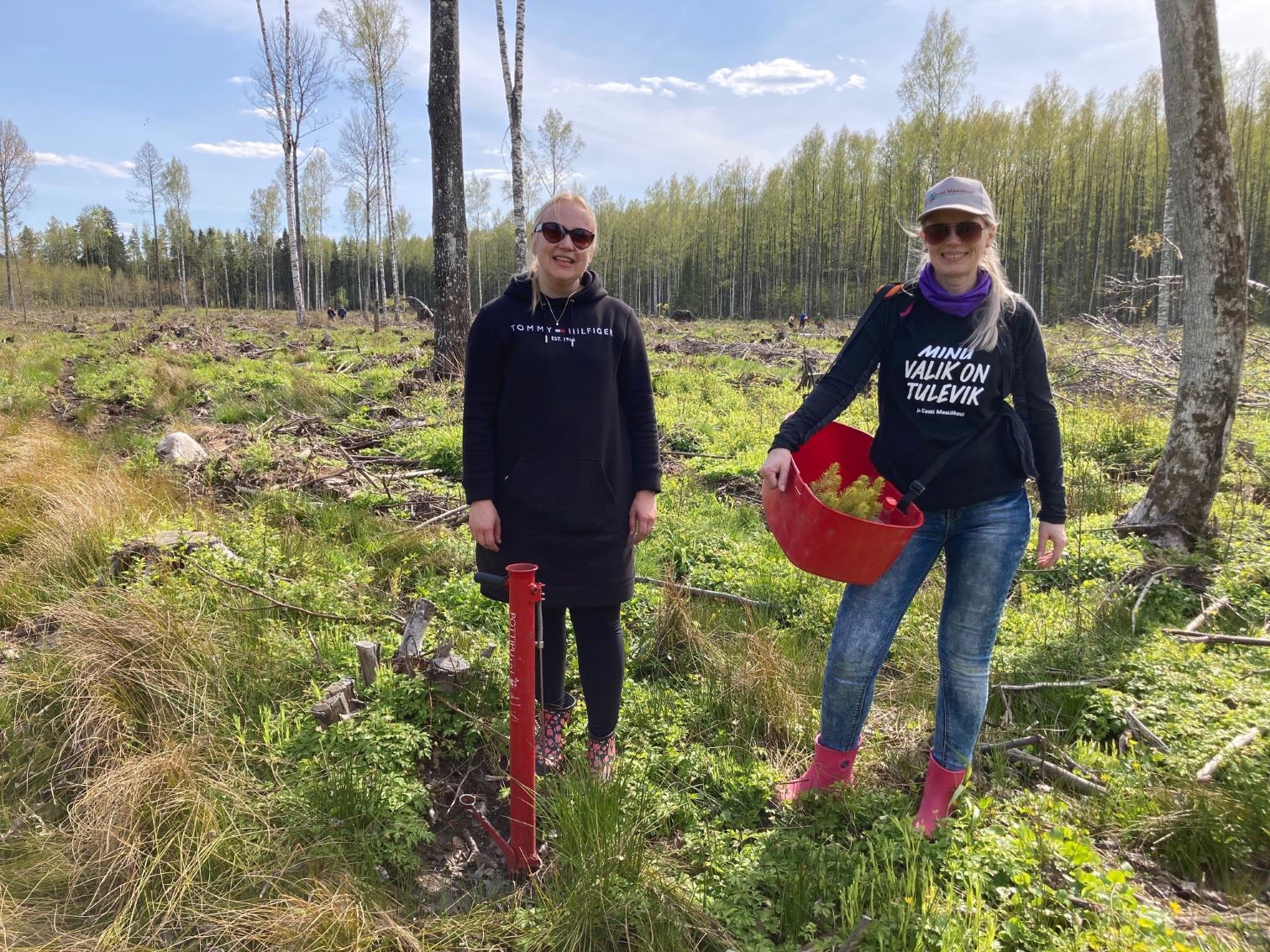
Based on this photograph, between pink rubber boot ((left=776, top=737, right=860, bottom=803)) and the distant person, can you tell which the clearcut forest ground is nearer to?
pink rubber boot ((left=776, top=737, right=860, bottom=803))

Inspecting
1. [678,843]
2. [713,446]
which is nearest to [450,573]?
[678,843]

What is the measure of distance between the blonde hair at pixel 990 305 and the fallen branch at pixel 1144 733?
5.74 feet

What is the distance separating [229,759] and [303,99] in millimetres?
28193

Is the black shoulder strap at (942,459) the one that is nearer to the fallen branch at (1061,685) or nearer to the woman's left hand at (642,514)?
the woman's left hand at (642,514)

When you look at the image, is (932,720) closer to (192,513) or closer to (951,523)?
(951,523)

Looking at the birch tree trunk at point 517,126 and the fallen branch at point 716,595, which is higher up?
the birch tree trunk at point 517,126

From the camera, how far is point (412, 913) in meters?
1.99

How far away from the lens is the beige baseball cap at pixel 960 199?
2.01 metres

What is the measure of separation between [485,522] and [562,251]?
0.90 m

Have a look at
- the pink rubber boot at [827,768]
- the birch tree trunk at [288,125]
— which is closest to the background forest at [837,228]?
the birch tree trunk at [288,125]

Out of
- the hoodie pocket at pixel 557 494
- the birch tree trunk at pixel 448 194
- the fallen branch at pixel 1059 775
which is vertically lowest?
the fallen branch at pixel 1059 775

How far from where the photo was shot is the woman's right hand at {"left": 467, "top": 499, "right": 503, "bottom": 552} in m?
2.29

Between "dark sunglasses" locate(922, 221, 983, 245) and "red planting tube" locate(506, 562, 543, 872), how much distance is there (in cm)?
155

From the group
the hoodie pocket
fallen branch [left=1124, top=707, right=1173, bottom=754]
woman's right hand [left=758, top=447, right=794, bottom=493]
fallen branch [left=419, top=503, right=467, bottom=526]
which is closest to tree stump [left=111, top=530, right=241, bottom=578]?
fallen branch [left=419, top=503, right=467, bottom=526]
